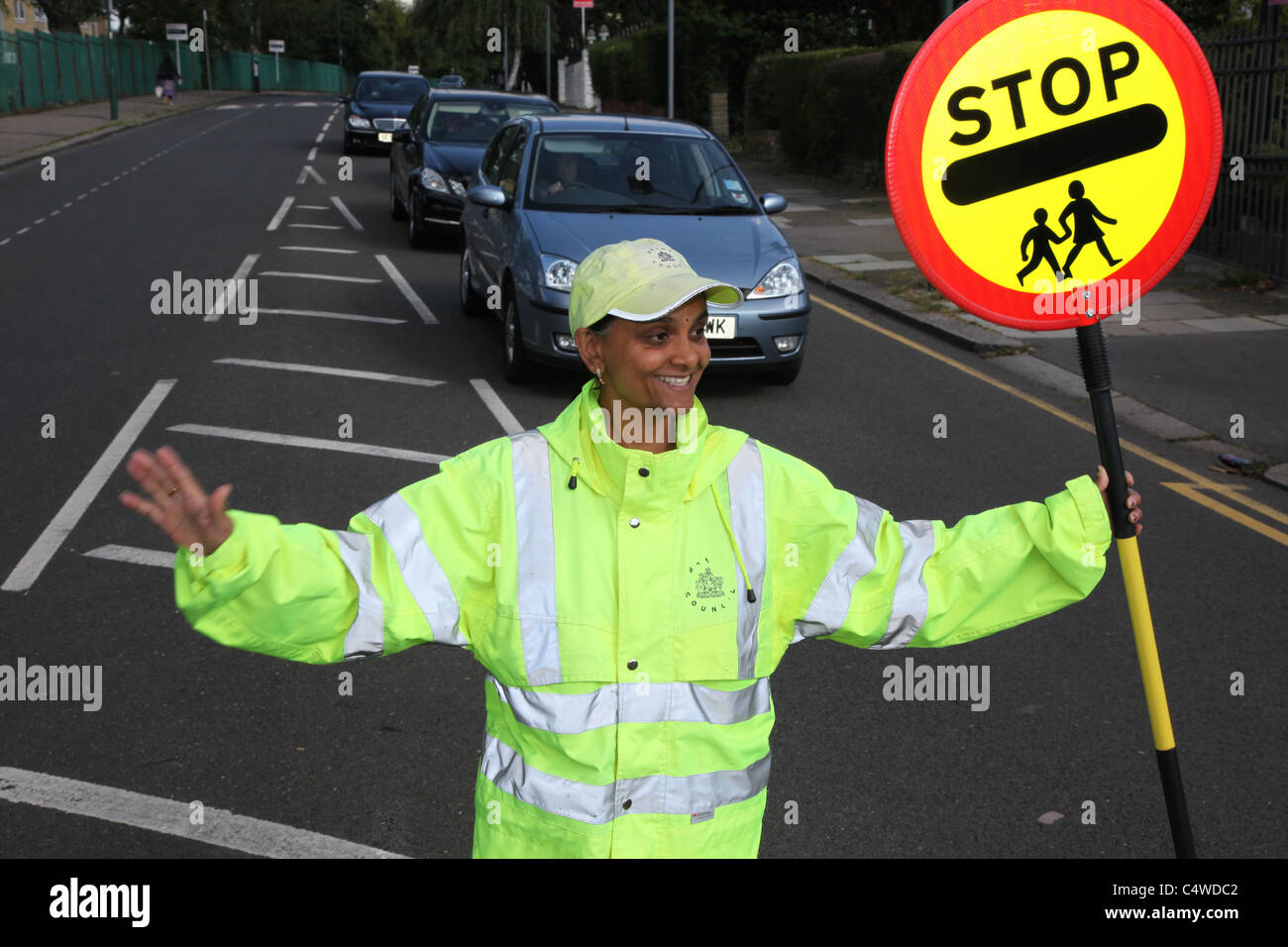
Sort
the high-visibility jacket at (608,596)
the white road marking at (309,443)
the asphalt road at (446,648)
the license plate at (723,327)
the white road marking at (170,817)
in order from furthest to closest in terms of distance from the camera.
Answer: the license plate at (723,327), the white road marking at (309,443), the asphalt road at (446,648), the white road marking at (170,817), the high-visibility jacket at (608,596)

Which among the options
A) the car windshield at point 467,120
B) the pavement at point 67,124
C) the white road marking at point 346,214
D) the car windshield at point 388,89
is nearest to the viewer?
the car windshield at point 467,120

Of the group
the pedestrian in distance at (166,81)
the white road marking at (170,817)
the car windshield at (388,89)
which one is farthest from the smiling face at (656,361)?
the pedestrian in distance at (166,81)

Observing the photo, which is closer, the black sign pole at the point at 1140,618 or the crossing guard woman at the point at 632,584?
the black sign pole at the point at 1140,618

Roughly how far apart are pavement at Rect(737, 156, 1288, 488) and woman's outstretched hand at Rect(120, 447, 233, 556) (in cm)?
582

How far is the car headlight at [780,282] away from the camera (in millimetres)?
9256

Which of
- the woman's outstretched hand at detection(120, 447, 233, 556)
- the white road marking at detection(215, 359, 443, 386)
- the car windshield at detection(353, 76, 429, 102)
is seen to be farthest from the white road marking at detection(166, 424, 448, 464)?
the car windshield at detection(353, 76, 429, 102)

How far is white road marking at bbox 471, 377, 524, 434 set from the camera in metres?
8.68

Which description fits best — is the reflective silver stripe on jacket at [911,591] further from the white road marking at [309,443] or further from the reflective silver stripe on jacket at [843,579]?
the white road marking at [309,443]

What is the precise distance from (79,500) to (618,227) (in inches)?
168

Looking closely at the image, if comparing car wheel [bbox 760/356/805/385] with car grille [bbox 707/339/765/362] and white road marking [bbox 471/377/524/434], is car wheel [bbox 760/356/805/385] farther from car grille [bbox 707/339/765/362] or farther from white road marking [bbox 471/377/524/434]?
white road marking [bbox 471/377/524/434]

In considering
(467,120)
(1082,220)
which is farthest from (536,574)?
(467,120)

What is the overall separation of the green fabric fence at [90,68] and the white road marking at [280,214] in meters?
25.0
